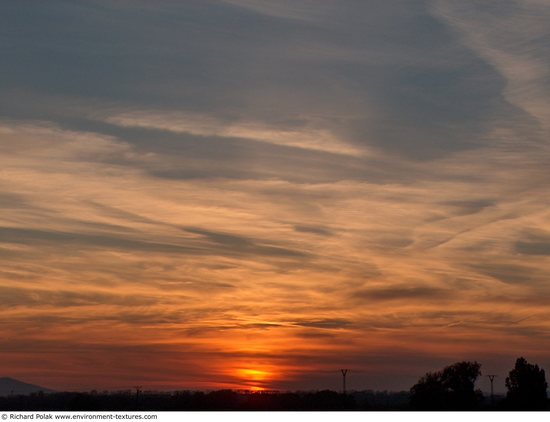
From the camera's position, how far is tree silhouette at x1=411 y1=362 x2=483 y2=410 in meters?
168

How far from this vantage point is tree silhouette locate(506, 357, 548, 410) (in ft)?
495

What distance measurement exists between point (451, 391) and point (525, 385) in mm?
25269

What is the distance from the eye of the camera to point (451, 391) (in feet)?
575

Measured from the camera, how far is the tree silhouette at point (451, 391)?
6617 inches

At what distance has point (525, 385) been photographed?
498 ft

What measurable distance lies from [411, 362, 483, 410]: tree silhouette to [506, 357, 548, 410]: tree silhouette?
14.9 meters

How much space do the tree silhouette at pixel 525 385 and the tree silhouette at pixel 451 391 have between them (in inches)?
586

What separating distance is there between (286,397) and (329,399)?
10.1 metres

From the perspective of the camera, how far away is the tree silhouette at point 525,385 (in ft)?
495
